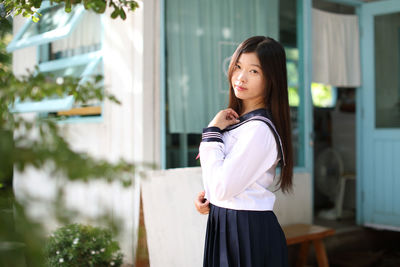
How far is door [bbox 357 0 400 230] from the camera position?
4625mm

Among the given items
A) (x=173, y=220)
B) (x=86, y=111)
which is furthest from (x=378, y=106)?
(x=86, y=111)

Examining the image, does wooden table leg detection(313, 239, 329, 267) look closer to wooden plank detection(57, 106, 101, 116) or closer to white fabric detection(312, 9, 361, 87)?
white fabric detection(312, 9, 361, 87)

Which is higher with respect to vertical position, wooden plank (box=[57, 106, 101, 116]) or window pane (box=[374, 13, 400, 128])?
window pane (box=[374, 13, 400, 128])

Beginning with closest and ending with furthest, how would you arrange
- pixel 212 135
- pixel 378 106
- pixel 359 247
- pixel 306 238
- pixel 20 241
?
pixel 20 241 → pixel 212 135 → pixel 306 238 → pixel 359 247 → pixel 378 106

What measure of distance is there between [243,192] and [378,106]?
3540mm

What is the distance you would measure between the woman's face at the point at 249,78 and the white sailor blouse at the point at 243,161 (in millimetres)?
90

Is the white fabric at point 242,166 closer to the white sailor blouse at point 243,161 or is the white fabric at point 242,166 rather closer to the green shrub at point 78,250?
the white sailor blouse at point 243,161

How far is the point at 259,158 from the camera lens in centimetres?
167

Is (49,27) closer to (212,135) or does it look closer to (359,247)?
(212,135)

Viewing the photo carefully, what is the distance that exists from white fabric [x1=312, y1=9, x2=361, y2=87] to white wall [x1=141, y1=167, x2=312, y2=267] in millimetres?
2275

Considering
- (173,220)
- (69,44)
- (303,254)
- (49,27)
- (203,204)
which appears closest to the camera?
(203,204)

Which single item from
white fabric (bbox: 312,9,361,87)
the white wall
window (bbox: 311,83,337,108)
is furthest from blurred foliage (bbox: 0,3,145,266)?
window (bbox: 311,83,337,108)

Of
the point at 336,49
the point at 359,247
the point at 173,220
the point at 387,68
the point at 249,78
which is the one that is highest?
the point at 336,49

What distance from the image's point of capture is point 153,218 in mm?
2863
